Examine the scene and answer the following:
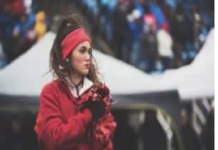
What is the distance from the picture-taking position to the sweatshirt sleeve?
2045 mm

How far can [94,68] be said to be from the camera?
2.16m

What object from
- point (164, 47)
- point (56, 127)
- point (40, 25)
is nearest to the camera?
point (56, 127)

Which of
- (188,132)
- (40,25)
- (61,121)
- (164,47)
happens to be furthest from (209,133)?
(40,25)

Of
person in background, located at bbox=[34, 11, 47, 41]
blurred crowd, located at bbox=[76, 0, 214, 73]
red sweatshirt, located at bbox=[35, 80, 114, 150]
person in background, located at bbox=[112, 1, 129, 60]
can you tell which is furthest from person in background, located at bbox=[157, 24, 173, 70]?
person in background, located at bbox=[34, 11, 47, 41]

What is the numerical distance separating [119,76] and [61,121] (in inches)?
13.2

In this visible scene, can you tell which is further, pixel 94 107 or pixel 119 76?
pixel 119 76

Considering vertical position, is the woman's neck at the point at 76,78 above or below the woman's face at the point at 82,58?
below

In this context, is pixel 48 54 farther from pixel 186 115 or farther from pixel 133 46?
pixel 186 115

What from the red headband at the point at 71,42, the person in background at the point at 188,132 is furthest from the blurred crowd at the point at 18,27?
the person in background at the point at 188,132

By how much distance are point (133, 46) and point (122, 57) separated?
2.8 inches

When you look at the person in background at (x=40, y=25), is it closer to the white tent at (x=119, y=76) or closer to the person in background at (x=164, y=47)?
the white tent at (x=119, y=76)

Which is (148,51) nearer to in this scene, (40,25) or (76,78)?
(76,78)

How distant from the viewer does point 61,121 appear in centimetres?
205

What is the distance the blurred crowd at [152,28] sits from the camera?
220cm
